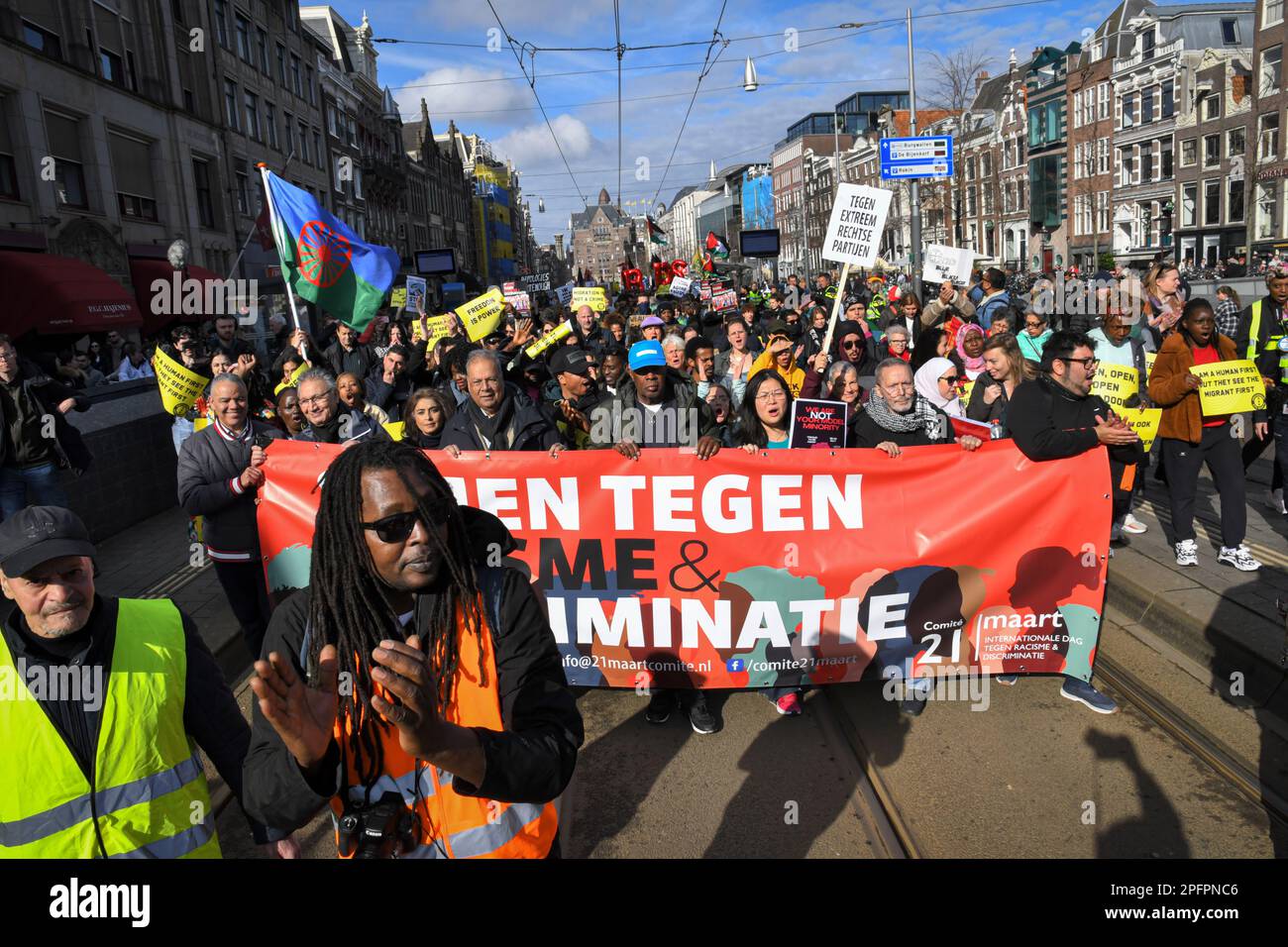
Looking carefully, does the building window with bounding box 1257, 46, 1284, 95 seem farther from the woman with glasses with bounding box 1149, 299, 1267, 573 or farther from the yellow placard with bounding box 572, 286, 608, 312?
the woman with glasses with bounding box 1149, 299, 1267, 573

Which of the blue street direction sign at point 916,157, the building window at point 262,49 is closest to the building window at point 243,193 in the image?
the building window at point 262,49

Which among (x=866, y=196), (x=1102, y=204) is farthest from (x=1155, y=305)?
(x=1102, y=204)

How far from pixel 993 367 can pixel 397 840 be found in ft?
18.4

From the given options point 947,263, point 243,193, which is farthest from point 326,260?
point 243,193

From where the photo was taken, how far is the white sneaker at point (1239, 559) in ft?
19.5

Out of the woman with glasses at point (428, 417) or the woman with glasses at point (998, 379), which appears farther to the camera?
the woman with glasses at point (998, 379)

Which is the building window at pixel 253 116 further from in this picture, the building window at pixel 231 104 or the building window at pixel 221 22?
the building window at pixel 221 22

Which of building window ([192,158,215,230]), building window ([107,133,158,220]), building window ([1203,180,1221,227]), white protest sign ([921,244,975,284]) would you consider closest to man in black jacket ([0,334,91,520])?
white protest sign ([921,244,975,284])

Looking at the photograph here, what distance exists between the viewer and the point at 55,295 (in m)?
16.4

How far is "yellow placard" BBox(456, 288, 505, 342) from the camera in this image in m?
10.5

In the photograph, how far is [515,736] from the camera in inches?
65.1

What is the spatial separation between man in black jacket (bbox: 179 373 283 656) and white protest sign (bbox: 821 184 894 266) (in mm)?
5819

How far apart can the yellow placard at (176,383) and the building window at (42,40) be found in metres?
15.5

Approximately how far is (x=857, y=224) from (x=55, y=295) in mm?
15268
